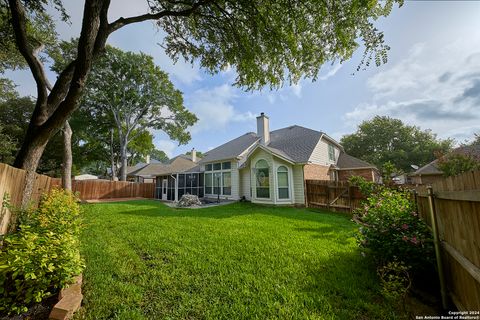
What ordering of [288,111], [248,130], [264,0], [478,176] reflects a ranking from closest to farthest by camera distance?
[478,176] → [264,0] → [288,111] → [248,130]

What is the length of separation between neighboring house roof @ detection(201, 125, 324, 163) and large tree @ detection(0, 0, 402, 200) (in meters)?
7.72

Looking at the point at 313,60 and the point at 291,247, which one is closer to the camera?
the point at 291,247

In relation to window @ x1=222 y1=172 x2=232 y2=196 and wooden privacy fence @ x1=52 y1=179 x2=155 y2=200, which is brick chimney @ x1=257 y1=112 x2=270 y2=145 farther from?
wooden privacy fence @ x1=52 y1=179 x2=155 y2=200

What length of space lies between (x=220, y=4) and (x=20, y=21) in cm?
425

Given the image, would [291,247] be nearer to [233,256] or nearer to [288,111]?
[233,256]

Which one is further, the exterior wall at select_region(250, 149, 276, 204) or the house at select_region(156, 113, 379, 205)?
the exterior wall at select_region(250, 149, 276, 204)

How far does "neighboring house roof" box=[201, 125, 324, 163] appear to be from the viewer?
13.3m

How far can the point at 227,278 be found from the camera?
3318 mm

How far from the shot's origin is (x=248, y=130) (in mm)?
20891

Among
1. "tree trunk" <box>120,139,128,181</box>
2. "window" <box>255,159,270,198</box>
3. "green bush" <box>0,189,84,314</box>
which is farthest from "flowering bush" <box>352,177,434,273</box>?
"tree trunk" <box>120,139,128,181</box>

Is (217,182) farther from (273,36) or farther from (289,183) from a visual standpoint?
(273,36)

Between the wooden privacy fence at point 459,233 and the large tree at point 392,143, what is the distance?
1425 inches

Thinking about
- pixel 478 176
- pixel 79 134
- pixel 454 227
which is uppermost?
pixel 79 134

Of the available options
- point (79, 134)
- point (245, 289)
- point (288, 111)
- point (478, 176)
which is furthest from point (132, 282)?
point (79, 134)
